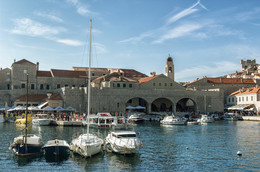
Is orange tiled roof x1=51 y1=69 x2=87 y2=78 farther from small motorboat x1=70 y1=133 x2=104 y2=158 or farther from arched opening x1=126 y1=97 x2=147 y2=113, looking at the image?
small motorboat x1=70 y1=133 x2=104 y2=158

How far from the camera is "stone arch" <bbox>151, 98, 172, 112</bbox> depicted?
65.9m

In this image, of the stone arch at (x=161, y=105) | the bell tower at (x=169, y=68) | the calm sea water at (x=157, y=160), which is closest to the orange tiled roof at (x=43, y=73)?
the stone arch at (x=161, y=105)

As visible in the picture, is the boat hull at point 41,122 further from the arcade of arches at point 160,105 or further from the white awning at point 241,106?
the white awning at point 241,106

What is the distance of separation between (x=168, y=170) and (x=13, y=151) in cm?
1173

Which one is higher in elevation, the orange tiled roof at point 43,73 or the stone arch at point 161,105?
the orange tiled roof at point 43,73

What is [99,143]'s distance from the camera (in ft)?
68.7

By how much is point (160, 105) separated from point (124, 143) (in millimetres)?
45784

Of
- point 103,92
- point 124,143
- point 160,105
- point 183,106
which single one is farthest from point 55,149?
point 183,106

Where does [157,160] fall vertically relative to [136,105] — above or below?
below

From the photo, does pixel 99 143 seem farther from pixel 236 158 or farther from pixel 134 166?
pixel 236 158

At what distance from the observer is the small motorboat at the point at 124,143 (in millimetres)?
20891

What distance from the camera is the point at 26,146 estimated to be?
2041cm

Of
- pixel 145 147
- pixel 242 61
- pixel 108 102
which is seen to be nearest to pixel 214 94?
pixel 108 102

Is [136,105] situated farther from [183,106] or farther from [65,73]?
[65,73]
